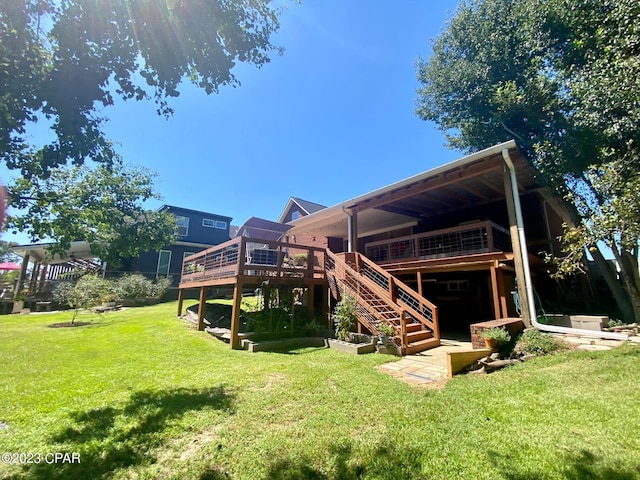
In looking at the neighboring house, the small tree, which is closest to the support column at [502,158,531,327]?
the small tree

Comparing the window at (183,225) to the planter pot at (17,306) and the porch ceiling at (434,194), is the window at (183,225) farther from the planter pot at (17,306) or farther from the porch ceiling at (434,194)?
the porch ceiling at (434,194)

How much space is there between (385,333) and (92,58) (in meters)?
7.07

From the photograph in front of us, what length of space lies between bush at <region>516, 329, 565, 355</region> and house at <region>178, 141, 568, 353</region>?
932mm

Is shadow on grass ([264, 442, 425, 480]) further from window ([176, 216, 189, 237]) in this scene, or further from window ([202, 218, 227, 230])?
window ([202, 218, 227, 230])

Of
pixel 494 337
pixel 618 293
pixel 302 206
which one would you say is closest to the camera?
pixel 494 337

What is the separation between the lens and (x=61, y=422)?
11.1ft

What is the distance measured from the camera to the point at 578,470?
2.30 meters

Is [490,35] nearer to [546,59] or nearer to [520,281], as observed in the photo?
[546,59]

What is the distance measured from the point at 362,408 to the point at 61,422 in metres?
3.59

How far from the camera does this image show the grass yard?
250 centimetres

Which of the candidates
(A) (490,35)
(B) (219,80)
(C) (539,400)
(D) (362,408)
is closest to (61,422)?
(D) (362,408)

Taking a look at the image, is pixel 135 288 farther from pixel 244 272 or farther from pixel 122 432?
pixel 122 432

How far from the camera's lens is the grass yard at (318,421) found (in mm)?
2502

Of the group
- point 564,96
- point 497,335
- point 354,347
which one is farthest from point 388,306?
point 564,96
